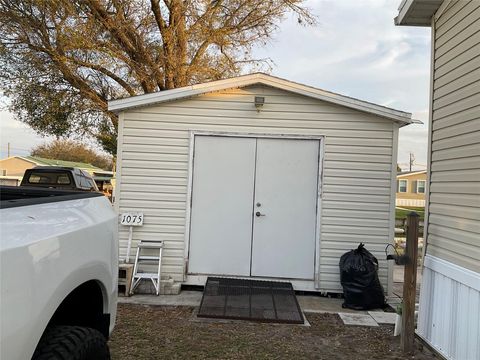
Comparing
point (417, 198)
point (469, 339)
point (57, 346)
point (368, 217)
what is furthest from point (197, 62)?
point (417, 198)

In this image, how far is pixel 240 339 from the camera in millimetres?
4844

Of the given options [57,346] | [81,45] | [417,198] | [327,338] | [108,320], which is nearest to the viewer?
[57,346]

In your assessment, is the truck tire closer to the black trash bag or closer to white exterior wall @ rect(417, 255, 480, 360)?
white exterior wall @ rect(417, 255, 480, 360)

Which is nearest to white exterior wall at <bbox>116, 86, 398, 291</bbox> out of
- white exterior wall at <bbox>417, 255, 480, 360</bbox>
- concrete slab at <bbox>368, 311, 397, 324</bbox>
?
concrete slab at <bbox>368, 311, 397, 324</bbox>

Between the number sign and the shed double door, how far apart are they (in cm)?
78

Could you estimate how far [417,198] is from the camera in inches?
1955

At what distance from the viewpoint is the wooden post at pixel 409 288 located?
451 cm

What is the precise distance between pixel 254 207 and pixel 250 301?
5.02 feet

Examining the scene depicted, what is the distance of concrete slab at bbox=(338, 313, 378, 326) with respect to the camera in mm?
5617

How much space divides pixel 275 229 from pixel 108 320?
456 cm

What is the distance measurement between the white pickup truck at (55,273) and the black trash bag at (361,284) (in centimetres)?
423

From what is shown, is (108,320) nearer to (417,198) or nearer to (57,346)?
(57,346)

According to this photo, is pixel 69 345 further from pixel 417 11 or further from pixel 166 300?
pixel 417 11

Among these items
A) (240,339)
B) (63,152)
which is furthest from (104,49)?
(63,152)
